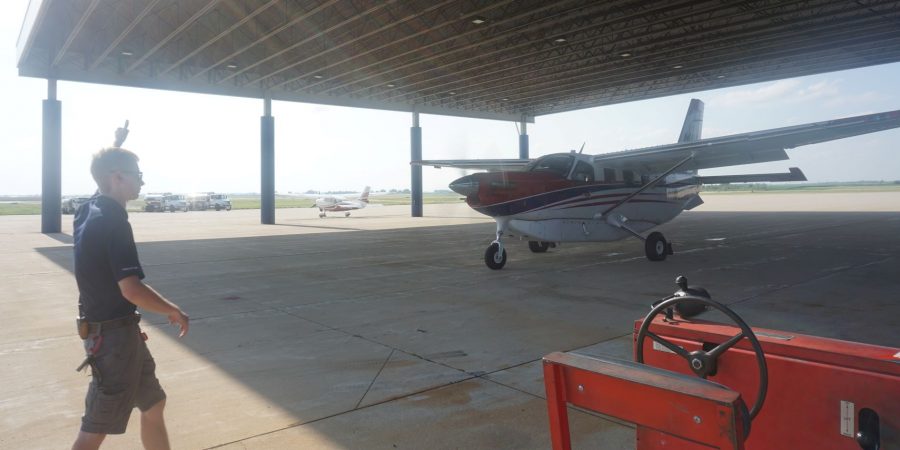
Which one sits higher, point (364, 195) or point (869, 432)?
point (364, 195)

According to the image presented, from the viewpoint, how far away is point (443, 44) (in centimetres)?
2314

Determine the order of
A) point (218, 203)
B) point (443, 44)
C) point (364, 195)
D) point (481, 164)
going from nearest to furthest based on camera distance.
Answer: point (481, 164) → point (443, 44) → point (364, 195) → point (218, 203)

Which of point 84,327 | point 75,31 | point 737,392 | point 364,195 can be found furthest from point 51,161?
point 737,392

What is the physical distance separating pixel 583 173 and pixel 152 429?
10.7m

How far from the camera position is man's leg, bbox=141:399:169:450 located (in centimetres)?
278

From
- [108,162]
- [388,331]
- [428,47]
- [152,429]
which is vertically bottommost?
[388,331]

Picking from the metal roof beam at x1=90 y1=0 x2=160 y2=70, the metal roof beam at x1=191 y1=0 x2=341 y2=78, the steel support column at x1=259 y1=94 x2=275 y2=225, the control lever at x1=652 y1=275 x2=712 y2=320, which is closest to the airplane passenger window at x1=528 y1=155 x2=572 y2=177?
the metal roof beam at x1=191 y1=0 x2=341 y2=78

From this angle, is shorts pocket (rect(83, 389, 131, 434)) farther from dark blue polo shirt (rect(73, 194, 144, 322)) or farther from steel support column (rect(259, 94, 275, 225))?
steel support column (rect(259, 94, 275, 225))

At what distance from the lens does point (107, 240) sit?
2520 mm

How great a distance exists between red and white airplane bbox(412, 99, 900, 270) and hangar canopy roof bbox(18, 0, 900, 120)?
22.1ft

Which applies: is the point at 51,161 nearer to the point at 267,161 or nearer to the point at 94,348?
the point at 267,161

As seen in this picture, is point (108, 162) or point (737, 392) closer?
point (737, 392)

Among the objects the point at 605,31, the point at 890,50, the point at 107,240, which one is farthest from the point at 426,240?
the point at 890,50

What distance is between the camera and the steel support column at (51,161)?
76.3 ft
